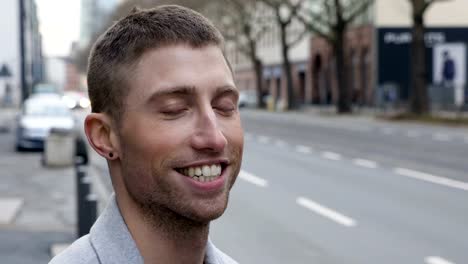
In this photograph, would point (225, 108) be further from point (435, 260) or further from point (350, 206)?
point (350, 206)

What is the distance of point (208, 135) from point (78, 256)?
31 cm

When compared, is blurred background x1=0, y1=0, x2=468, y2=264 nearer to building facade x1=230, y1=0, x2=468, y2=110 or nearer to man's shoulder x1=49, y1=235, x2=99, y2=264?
man's shoulder x1=49, y1=235, x2=99, y2=264

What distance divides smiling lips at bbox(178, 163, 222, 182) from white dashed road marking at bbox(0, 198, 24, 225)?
10.3 meters

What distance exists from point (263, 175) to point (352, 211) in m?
5.73

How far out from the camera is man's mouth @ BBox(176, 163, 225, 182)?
63.1 inches

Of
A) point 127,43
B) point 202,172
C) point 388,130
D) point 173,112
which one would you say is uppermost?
point 127,43

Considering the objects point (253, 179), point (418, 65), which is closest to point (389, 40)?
point (418, 65)

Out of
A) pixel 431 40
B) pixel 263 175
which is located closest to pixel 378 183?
pixel 263 175

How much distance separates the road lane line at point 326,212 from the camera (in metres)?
11.1

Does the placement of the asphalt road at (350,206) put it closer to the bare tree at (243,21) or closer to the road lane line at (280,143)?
the road lane line at (280,143)

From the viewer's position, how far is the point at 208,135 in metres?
1.61

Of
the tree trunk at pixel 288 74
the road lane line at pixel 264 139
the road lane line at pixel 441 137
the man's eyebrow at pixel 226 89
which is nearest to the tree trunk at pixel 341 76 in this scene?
the tree trunk at pixel 288 74

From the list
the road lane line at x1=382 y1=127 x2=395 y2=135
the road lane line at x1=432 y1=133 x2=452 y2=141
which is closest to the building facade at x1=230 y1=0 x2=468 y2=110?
the road lane line at x1=382 y1=127 x2=395 y2=135

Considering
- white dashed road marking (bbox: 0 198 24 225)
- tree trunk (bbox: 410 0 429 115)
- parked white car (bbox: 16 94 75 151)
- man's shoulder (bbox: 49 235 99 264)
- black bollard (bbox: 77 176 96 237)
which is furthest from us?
tree trunk (bbox: 410 0 429 115)
